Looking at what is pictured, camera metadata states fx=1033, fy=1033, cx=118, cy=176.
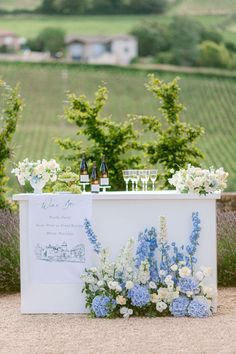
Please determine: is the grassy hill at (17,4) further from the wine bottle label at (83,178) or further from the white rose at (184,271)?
the white rose at (184,271)

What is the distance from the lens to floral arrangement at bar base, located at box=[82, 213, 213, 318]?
305 inches

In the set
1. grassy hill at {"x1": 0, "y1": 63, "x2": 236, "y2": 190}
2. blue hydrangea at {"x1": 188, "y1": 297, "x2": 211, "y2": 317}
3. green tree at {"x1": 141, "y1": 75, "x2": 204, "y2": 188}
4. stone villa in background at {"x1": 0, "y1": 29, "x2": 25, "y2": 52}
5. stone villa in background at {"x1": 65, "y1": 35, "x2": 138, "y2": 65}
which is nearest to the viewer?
blue hydrangea at {"x1": 188, "y1": 297, "x2": 211, "y2": 317}

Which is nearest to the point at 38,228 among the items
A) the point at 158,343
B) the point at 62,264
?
the point at 62,264

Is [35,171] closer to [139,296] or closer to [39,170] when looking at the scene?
[39,170]

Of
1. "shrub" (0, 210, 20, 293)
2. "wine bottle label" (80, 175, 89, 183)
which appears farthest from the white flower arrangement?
"shrub" (0, 210, 20, 293)

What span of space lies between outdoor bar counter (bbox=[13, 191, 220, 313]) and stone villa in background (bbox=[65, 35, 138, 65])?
38.1 m

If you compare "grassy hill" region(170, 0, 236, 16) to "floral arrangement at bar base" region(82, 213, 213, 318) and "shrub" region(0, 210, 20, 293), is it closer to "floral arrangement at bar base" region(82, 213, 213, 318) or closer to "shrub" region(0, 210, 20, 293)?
"shrub" region(0, 210, 20, 293)

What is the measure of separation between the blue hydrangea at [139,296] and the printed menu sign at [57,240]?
419mm

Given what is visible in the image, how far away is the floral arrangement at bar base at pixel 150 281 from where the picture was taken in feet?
25.4

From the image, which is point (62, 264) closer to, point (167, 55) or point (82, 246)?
point (82, 246)

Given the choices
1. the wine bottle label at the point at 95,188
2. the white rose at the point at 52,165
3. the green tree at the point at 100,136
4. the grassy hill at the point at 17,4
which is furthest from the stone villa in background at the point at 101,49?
the wine bottle label at the point at 95,188

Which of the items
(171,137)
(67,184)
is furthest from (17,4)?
(67,184)

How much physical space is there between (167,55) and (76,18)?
552 cm

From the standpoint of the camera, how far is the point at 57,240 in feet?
26.0
